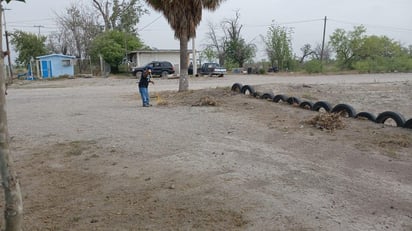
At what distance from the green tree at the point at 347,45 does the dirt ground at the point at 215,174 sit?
149ft

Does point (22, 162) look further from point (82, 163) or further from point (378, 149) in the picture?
point (378, 149)

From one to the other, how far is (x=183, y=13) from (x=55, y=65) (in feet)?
91.7

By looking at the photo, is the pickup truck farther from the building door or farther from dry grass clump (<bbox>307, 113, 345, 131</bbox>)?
dry grass clump (<bbox>307, 113, 345, 131</bbox>)

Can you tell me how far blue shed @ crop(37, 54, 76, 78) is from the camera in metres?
40.8

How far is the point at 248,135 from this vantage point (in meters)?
8.13

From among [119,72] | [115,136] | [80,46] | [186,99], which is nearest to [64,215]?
[115,136]

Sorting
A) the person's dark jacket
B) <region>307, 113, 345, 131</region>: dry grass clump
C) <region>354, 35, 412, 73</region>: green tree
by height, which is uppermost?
<region>354, 35, 412, 73</region>: green tree

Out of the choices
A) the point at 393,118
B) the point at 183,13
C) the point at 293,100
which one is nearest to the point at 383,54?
the point at 183,13

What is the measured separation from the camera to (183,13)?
58.0ft

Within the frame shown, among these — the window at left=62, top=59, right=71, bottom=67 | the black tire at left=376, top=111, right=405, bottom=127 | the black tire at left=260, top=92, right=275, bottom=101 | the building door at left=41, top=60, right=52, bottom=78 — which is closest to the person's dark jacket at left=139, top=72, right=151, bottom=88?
the black tire at left=260, top=92, right=275, bottom=101

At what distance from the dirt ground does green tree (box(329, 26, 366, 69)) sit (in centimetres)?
4531

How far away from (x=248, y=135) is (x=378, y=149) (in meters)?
2.61

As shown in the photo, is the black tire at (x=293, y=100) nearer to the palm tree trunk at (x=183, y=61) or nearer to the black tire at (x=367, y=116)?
the black tire at (x=367, y=116)

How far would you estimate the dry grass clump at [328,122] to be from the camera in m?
8.30
